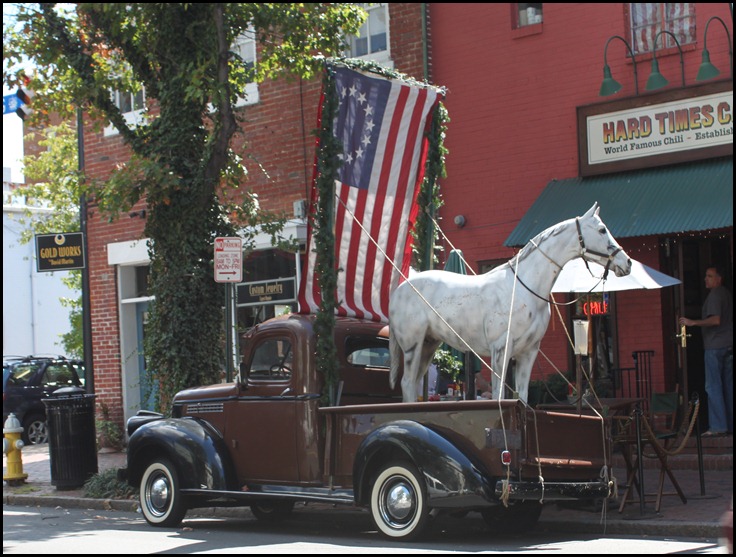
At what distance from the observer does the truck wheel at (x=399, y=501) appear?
9.48m

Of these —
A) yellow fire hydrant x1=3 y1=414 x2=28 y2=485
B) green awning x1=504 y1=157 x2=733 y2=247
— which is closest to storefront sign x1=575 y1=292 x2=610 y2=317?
green awning x1=504 y1=157 x2=733 y2=247

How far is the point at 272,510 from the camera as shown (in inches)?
480

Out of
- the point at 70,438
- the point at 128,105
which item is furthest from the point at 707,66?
the point at 128,105

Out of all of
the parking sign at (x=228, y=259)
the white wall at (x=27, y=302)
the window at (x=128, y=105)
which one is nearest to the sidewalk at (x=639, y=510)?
the parking sign at (x=228, y=259)

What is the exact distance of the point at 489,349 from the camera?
34.5 feet

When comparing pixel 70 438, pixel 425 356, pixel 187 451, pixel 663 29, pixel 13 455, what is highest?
pixel 663 29

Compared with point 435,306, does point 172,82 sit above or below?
above

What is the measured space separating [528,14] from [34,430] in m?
14.0

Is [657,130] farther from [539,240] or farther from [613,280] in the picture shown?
[539,240]

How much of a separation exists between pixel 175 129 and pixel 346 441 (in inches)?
236

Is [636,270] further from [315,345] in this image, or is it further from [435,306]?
[315,345]

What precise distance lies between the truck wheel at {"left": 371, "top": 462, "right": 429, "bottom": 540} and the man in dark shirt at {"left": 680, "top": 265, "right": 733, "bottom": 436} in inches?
229

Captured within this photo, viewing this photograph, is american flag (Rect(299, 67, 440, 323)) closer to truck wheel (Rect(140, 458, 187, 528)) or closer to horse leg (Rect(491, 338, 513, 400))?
horse leg (Rect(491, 338, 513, 400))

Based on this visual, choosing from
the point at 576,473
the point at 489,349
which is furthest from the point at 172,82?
the point at 576,473
